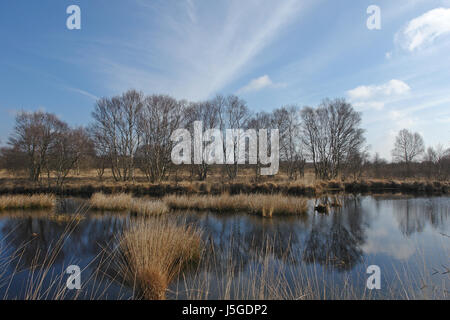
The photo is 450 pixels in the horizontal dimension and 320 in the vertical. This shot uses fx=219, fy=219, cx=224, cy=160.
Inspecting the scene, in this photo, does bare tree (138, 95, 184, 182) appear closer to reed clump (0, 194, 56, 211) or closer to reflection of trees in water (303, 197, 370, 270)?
reed clump (0, 194, 56, 211)

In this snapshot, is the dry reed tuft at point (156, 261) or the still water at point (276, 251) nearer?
the dry reed tuft at point (156, 261)

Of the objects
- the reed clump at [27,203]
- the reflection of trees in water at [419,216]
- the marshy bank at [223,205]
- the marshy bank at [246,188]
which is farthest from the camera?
the marshy bank at [246,188]

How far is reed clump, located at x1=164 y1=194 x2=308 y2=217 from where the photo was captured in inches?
439

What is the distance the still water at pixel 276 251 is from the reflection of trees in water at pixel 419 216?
0.12ft

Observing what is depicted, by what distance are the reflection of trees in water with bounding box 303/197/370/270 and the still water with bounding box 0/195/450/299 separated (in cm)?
3

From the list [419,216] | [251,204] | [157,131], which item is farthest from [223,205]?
[157,131]

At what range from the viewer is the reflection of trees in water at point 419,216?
881 cm

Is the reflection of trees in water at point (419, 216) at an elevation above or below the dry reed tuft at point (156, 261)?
below

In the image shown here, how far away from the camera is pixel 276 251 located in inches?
249

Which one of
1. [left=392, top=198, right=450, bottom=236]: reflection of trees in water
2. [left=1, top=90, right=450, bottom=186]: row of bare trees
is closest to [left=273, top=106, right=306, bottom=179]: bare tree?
[left=1, top=90, right=450, bottom=186]: row of bare trees

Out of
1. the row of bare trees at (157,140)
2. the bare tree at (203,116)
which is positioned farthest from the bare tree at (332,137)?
the bare tree at (203,116)

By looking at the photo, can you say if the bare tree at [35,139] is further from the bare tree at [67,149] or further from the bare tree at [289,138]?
the bare tree at [289,138]
